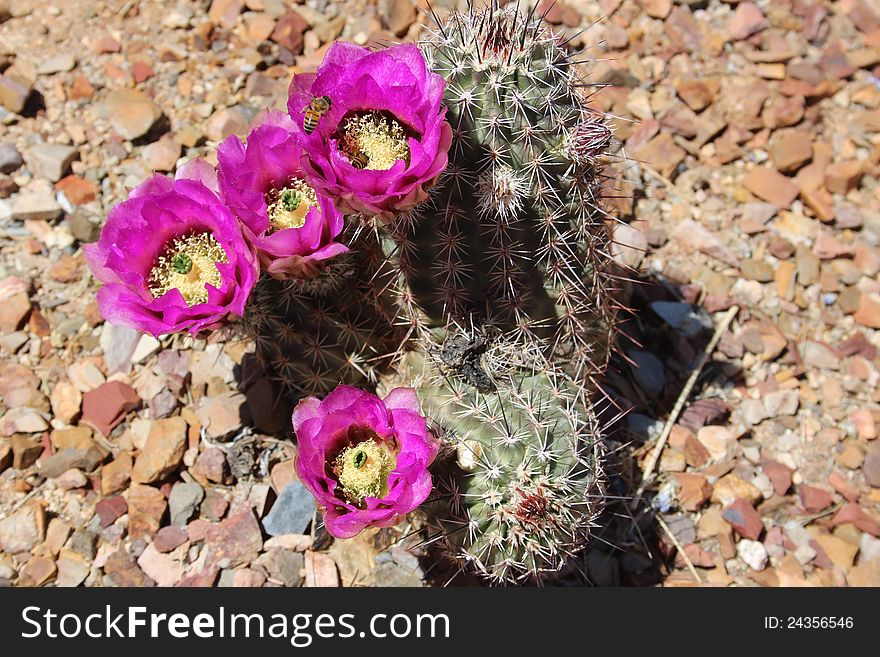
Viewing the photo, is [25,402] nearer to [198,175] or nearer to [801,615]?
[198,175]

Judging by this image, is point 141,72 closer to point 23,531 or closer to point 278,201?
point 278,201

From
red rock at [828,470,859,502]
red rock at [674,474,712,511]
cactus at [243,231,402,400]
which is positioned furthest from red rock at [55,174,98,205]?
red rock at [828,470,859,502]

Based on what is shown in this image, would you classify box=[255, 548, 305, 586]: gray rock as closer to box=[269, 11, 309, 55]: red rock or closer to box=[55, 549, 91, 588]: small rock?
box=[55, 549, 91, 588]: small rock

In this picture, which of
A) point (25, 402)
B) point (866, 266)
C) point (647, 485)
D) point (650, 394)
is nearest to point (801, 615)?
point (647, 485)

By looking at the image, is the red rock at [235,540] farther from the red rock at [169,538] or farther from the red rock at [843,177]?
the red rock at [843,177]

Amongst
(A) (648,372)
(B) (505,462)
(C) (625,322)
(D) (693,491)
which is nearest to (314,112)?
(B) (505,462)

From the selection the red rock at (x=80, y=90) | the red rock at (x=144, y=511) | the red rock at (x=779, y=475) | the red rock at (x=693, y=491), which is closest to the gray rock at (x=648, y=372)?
the red rock at (x=693, y=491)
